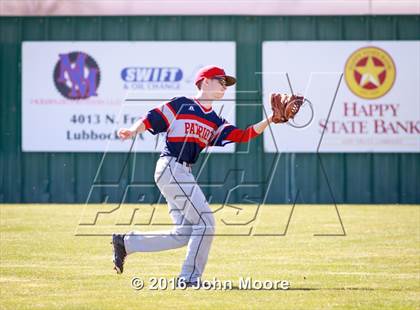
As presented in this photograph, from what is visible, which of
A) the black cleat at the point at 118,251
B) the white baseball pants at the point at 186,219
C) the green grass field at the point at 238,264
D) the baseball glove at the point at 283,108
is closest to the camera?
the green grass field at the point at 238,264

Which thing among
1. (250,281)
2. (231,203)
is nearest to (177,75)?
(231,203)

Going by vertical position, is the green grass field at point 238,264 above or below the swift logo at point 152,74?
below

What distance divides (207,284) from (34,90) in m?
14.5

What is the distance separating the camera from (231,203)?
2367 centimetres

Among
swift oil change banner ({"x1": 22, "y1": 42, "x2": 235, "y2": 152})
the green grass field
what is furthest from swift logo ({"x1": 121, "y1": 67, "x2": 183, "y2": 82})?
the green grass field

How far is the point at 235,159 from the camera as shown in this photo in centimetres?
2398

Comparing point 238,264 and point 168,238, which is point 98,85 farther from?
point 168,238

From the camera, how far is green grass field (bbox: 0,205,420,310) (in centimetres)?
936

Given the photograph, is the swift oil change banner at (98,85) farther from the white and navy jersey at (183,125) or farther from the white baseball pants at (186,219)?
the white baseball pants at (186,219)

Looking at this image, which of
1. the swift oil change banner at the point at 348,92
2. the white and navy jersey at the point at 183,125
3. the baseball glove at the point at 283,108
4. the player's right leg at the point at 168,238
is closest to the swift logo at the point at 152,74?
the swift oil change banner at the point at 348,92

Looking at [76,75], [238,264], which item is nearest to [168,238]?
[238,264]

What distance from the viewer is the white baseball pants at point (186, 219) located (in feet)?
33.0

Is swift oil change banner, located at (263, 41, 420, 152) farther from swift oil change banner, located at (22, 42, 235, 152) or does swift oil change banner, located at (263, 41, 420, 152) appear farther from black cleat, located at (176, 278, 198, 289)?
black cleat, located at (176, 278, 198, 289)

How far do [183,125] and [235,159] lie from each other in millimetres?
13771
